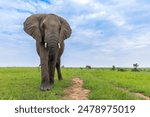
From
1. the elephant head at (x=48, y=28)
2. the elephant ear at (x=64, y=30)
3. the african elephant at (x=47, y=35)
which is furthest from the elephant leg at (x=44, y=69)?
the elephant ear at (x=64, y=30)

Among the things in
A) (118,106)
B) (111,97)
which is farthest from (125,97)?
(118,106)

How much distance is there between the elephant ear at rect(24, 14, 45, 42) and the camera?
16703 mm

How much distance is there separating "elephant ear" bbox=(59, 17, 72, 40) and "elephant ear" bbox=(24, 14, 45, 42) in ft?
3.28

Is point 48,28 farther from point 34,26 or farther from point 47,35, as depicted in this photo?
point 34,26

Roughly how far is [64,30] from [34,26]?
1.45 meters

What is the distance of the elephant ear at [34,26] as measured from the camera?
1670cm

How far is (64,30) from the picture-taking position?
17.3 meters

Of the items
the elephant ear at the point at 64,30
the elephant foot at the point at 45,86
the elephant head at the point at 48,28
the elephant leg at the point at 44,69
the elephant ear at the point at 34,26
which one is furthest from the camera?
the elephant ear at the point at 64,30

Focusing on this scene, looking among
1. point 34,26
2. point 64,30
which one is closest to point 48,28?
point 34,26

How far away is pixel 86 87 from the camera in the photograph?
18578 mm

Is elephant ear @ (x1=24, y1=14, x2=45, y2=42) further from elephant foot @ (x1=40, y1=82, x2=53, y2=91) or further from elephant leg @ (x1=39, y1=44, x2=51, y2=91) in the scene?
elephant foot @ (x1=40, y1=82, x2=53, y2=91)

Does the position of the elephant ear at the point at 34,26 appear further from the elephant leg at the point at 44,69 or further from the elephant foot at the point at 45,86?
the elephant foot at the point at 45,86

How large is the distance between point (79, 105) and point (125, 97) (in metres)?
3.32

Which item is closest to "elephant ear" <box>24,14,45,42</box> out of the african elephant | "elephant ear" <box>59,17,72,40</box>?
the african elephant
